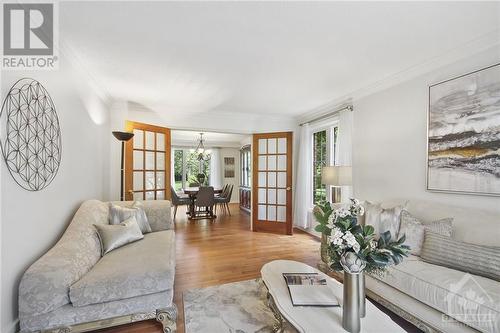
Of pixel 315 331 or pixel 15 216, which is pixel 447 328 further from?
pixel 15 216

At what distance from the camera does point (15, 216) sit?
5.21 ft

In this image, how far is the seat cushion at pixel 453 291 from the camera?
1332 millimetres

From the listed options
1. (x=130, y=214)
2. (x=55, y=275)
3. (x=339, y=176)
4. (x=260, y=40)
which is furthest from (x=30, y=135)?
(x=339, y=176)

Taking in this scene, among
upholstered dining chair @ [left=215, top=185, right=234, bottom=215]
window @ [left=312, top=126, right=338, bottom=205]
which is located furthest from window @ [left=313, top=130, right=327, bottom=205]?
upholstered dining chair @ [left=215, top=185, right=234, bottom=215]

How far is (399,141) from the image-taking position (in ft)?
9.10

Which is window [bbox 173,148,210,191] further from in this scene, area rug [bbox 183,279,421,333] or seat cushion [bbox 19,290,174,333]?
seat cushion [bbox 19,290,174,333]

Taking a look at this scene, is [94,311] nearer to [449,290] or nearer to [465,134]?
[449,290]

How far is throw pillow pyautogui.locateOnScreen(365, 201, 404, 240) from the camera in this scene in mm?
2283

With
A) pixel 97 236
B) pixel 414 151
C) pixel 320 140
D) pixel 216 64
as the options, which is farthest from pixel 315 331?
pixel 320 140

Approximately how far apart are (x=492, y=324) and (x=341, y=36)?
2.28 metres

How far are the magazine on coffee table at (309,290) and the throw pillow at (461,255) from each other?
0.99 metres

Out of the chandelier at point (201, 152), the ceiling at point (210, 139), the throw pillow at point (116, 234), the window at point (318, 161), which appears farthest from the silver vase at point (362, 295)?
the chandelier at point (201, 152)

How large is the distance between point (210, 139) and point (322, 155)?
472 centimetres

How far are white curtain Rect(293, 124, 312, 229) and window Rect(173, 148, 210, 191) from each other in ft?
15.2
